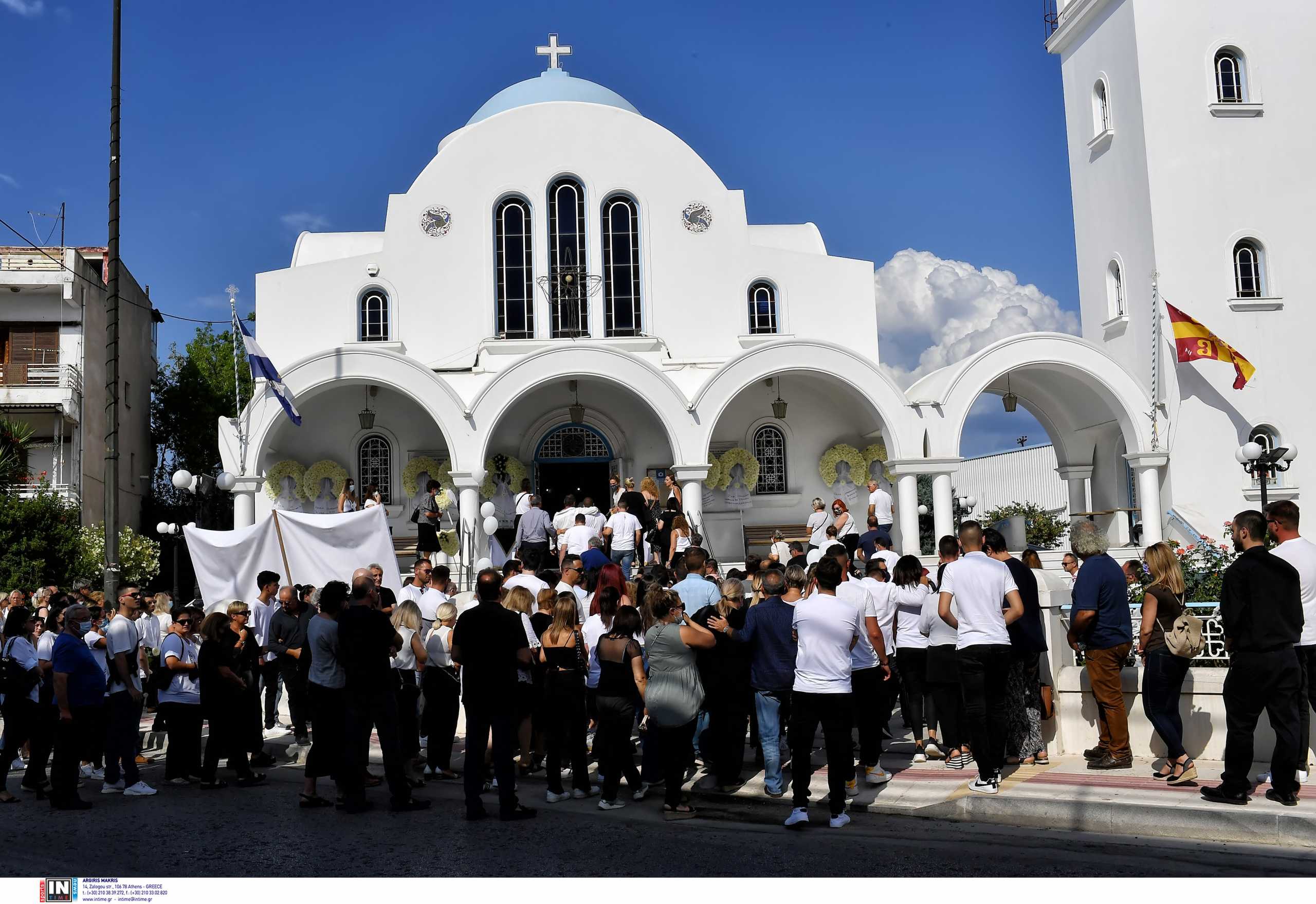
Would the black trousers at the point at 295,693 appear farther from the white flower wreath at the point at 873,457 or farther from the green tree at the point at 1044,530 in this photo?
the green tree at the point at 1044,530

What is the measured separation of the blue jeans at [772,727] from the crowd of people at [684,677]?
0.02m

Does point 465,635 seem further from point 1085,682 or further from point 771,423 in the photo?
point 771,423

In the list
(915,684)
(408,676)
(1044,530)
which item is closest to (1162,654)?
(915,684)

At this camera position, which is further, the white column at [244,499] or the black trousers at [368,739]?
the white column at [244,499]

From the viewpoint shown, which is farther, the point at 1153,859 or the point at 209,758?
the point at 209,758

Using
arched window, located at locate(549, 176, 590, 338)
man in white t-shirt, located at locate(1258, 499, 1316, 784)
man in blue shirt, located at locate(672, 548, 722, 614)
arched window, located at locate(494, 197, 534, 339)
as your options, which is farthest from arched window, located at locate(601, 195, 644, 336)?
man in white t-shirt, located at locate(1258, 499, 1316, 784)

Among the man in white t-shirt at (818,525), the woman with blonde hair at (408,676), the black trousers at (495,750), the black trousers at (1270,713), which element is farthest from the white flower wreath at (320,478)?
the black trousers at (1270,713)

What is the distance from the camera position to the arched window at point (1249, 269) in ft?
76.0

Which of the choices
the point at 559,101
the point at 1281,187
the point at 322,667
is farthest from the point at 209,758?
the point at 1281,187

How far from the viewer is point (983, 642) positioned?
29.0 ft

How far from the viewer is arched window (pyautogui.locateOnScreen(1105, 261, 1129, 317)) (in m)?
24.8

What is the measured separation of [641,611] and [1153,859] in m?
4.64

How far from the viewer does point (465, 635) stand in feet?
29.3

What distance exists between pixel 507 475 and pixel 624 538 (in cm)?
719
